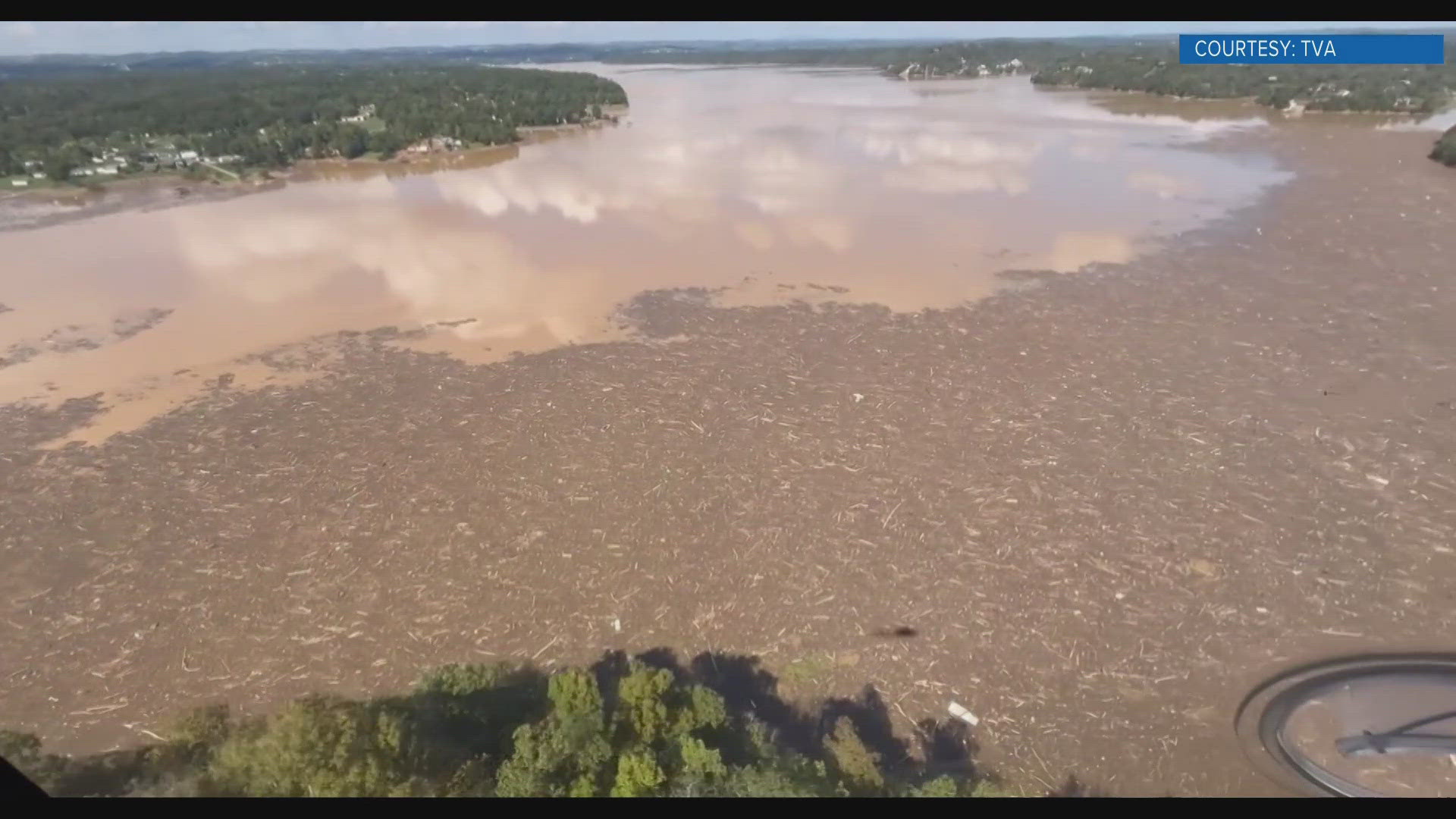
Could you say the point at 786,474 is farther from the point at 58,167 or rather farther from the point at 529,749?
the point at 58,167

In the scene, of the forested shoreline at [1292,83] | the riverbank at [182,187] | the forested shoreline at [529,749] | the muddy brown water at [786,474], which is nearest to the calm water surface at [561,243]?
the muddy brown water at [786,474]

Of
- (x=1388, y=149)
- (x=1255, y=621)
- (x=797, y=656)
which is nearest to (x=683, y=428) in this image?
(x=797, y=656)

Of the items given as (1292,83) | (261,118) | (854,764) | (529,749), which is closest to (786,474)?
(854,764)

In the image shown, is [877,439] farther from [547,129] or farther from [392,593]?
[547,129]

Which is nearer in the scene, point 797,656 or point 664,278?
point 797,656

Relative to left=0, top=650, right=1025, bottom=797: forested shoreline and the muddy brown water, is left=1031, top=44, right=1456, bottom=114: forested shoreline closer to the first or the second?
the muddy brown water

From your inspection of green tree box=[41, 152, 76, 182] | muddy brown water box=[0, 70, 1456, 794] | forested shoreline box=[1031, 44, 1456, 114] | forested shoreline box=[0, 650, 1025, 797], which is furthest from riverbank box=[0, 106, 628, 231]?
forested shoreline box=[1031, 44, 1456, 114]
